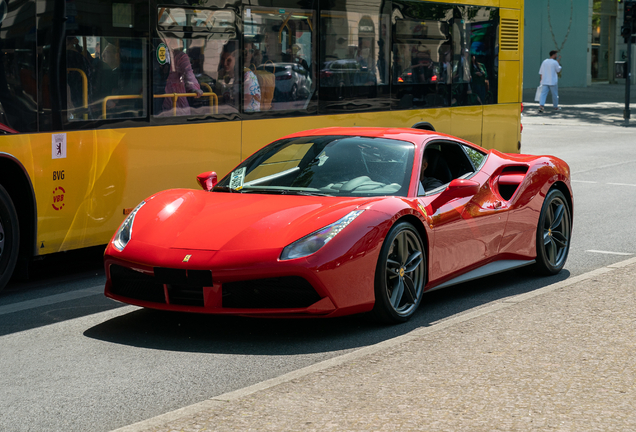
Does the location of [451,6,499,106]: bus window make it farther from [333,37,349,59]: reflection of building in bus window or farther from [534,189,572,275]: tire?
[534,189,572,275]: tire

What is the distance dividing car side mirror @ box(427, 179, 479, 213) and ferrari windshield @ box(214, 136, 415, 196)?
0.24 metres

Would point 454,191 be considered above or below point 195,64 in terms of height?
below

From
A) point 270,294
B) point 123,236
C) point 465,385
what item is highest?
point 123,236

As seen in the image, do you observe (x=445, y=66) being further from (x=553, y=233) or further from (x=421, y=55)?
(x=553, y=233)

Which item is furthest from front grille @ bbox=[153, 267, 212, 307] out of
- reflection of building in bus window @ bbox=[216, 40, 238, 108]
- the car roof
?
reflection of building in bus window @ bbox=[216, 40, 238, 108]

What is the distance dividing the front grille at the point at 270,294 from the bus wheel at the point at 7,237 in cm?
257

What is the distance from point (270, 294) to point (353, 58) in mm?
6107

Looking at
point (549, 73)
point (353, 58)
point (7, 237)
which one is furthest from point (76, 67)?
point (549, 73)

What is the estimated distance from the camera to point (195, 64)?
9.12m

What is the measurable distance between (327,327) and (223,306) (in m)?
0.76

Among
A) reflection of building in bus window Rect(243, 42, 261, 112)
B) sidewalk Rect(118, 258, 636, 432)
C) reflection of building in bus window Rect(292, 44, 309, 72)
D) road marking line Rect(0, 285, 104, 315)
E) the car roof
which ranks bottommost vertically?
road marking line Rect(0, 285, 104, 315)

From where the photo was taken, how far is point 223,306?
5477 millimetres

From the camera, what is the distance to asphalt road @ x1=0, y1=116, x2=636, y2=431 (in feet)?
14.6

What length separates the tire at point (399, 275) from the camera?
5785mm
